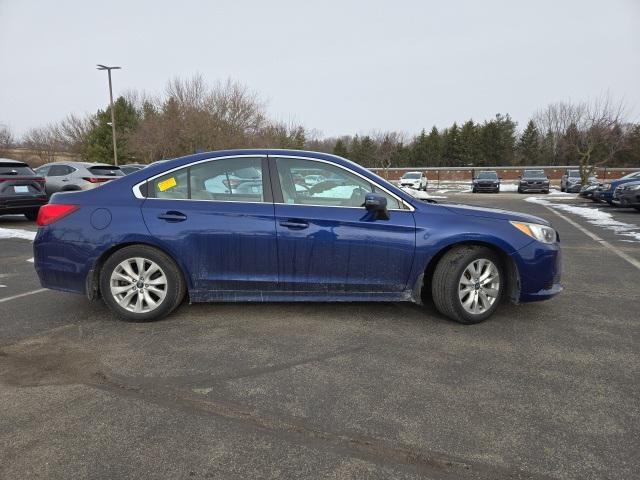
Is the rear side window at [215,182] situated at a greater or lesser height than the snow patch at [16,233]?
greater

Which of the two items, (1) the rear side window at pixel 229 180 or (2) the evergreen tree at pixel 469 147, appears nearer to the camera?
(1) the rear side window at pixel 229 180

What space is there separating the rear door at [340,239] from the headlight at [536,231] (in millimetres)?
1009

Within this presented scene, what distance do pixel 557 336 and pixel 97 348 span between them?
3.77 meters

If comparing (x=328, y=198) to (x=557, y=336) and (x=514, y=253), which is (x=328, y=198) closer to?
(x=514, y=253)

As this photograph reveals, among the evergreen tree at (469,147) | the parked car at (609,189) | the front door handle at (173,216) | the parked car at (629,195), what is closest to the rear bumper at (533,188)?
the parked car at (609,189)

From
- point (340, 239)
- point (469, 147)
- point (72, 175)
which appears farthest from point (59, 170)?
point (469, 147)

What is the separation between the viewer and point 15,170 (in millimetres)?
10727

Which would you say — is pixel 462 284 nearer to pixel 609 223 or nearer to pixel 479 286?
pixel 479 286

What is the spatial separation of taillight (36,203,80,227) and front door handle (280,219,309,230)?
1.89 metres

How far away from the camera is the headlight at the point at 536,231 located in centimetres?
417

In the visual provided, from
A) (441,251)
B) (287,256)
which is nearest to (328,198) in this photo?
(287,256)

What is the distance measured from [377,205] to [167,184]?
6.24ft

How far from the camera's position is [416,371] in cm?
323

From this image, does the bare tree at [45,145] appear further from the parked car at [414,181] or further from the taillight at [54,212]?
the taillight at [54,212]
